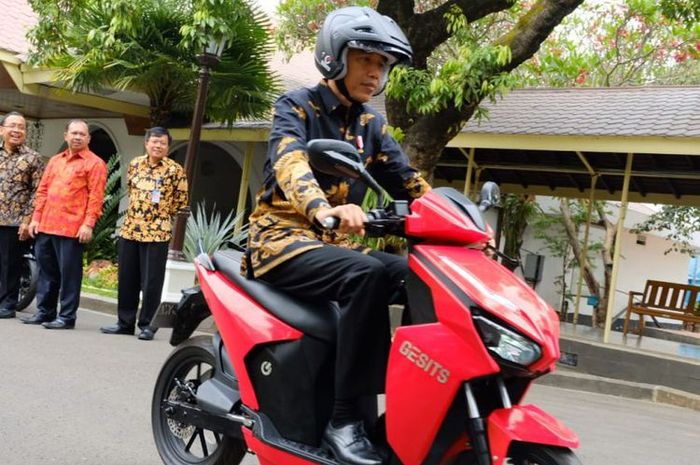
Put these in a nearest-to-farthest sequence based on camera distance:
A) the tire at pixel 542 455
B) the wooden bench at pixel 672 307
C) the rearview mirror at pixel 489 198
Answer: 1. the tire at pixel 542 455
2. the rearview mirror at pixel 489 198
3. the wooden bench at pixel 672 307

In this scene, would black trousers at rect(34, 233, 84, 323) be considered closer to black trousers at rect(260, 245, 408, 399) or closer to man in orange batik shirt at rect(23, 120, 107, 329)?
man in orange batik shirt at rect(23, 120, 107, 329)

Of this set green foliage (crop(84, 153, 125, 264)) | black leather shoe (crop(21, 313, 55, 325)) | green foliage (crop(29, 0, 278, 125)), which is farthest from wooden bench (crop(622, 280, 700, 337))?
black leather shoe (crop(21, 313, 55, 325))

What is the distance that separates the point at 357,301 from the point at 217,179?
1785 centimetres

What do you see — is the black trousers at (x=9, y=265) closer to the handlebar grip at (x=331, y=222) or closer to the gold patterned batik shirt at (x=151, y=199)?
the gold patterned batik shirt at (x=151, y=199)

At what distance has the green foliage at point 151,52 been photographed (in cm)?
1235

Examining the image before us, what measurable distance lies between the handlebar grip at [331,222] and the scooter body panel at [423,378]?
1.38 ft

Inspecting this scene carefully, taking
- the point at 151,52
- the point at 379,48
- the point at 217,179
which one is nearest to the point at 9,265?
the point at 151,52

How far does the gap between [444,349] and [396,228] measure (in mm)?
524

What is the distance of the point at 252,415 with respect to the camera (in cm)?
344

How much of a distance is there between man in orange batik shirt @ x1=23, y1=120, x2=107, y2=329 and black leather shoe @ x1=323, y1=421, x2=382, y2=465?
18.2ft

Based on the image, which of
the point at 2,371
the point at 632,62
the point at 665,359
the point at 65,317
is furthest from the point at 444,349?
the point at 632,62

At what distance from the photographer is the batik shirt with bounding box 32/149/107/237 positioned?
8.26m

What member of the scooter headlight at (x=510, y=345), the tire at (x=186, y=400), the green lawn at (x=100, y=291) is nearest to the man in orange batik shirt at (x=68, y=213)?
the green lawn at (x=100, y=291)

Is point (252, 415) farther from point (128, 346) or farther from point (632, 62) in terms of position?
point (632, 62)
